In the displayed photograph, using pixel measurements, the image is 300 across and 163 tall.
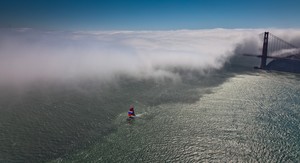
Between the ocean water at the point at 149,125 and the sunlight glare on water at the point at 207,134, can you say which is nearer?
the sunlight glare on water at the point at 207,134

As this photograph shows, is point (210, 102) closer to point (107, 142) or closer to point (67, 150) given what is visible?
point (107, 142)

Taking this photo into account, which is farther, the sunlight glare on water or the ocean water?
the ocean water

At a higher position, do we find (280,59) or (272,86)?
(280,59)

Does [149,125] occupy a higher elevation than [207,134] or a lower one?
higher

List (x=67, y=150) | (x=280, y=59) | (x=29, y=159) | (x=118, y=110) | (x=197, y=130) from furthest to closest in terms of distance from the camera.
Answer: (x=280, y=59), (x=118, y=110), (x=197, y=130), (x=67, y=150), (x=29, y=159)

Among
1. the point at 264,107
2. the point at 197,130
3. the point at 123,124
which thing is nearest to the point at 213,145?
the point at 197,130

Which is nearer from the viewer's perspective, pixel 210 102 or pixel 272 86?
pixel 210 102

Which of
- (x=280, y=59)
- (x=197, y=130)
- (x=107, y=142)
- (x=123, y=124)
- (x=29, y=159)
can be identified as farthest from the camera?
(x=280, y=59)

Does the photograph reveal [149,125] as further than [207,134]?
Yes
